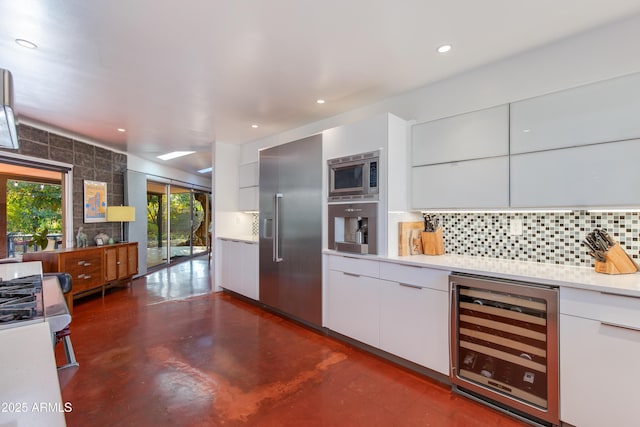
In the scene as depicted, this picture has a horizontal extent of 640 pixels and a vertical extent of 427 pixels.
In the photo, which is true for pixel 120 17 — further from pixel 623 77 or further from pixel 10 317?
pixel 623 77

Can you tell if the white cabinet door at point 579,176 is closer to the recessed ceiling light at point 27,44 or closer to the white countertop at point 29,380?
the white countertop at point 29,380

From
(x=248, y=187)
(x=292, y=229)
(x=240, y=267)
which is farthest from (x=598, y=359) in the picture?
(x=248, y=187)

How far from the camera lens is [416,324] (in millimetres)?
2453

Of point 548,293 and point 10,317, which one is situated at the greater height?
point 10,317

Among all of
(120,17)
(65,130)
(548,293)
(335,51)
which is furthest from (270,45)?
(65,130)

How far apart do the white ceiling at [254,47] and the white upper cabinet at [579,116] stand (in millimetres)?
452

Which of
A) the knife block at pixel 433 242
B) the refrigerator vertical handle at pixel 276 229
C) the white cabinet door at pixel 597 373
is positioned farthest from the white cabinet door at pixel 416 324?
the refrigerator vertical handle at pixel 276 229

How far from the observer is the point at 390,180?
276 centimetres

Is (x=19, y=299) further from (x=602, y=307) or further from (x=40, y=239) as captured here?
(x=40, y=239)

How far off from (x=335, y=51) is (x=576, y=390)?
268 centimetres

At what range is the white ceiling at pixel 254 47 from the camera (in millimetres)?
1846

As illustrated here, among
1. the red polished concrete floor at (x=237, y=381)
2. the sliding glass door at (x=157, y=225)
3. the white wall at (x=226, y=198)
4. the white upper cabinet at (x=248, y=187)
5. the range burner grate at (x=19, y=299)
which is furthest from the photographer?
the sliding glass door at (x=157, y=225)

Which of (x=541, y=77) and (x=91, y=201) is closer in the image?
(x=541, y=77)

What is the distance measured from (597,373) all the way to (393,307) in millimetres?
1293
